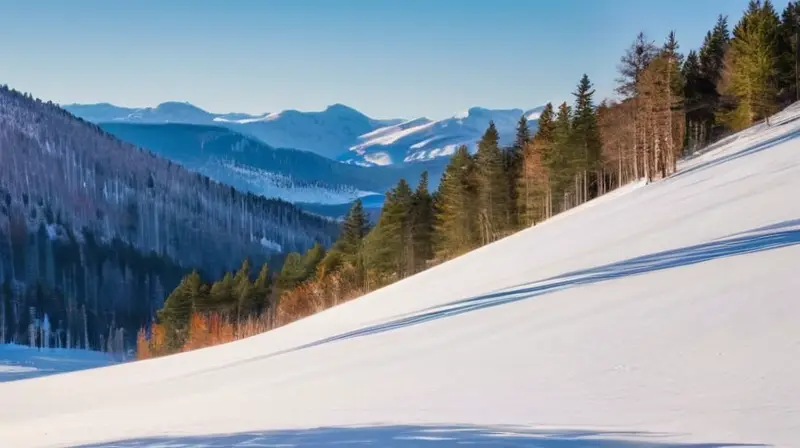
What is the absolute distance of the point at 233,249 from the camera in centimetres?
19812

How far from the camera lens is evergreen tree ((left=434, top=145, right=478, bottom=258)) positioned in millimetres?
45344

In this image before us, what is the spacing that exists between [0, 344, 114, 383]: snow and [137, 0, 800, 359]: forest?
41.3 feet

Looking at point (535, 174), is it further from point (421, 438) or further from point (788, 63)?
point (421, 438)

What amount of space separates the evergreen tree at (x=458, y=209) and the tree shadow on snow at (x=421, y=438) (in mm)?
37233

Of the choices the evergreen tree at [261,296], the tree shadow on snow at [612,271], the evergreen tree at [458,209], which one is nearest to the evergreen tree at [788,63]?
the evergreen tree at [458,209]

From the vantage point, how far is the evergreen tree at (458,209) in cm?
4534

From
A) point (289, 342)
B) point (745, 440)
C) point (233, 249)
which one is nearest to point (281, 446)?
point (745, 440)

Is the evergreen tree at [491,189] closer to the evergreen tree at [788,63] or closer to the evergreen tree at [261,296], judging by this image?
the evergreen tree at [788,63]

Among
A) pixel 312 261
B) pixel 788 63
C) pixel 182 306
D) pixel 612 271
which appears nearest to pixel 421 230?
pixel 312 261

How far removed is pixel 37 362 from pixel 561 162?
5595 centimetres

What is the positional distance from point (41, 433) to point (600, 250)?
14.8 meters

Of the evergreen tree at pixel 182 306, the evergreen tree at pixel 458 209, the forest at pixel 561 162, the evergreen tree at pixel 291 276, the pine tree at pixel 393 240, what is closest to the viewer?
the forest at pixel 561 162

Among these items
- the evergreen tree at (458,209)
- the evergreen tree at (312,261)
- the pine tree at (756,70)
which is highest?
the pine tree at (756,70)

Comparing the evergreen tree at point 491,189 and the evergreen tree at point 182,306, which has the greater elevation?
the evergreen tree at point 491,189
